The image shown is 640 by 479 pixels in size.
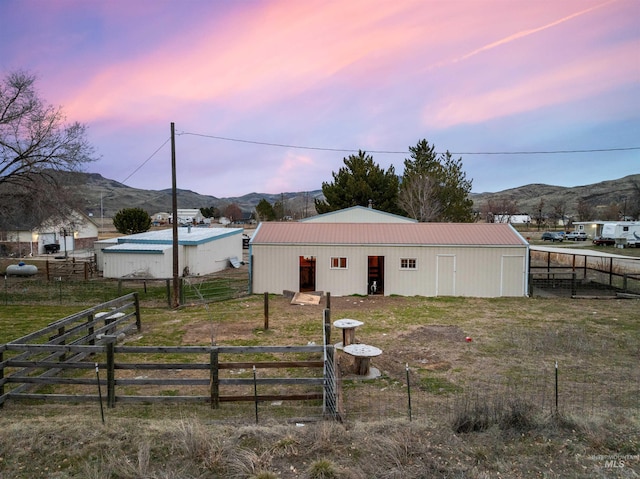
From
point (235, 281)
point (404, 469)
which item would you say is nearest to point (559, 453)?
point (404, 469)

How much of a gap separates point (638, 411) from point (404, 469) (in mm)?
4415

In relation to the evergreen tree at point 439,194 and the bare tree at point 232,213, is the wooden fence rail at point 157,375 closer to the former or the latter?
the evergreen tree at point 439,194

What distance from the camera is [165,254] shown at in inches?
933

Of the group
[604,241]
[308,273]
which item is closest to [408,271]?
[308,273]

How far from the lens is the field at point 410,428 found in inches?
181

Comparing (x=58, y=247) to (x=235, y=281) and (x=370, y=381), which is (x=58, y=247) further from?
(x=370, y=381)

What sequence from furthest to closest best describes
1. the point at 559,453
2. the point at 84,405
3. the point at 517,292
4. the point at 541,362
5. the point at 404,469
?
the point at 517,292 → the point at 541,362 → the point at 84,405 → the point at 559,453 → the point at 404,469

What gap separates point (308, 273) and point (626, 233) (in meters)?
44.3

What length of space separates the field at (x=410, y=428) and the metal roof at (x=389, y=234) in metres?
8.64

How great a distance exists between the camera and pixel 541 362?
30.0 feet

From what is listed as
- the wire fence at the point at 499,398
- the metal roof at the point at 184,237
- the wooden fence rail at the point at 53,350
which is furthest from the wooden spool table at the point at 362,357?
the metal roof at the point at 184,237

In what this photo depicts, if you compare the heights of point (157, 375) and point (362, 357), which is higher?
point (362, 357)

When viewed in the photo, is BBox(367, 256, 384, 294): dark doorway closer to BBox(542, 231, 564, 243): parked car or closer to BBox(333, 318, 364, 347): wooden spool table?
BBox(333, 318, 364, 347): wooden spool table

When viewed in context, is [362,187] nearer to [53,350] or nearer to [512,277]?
[512,277]
